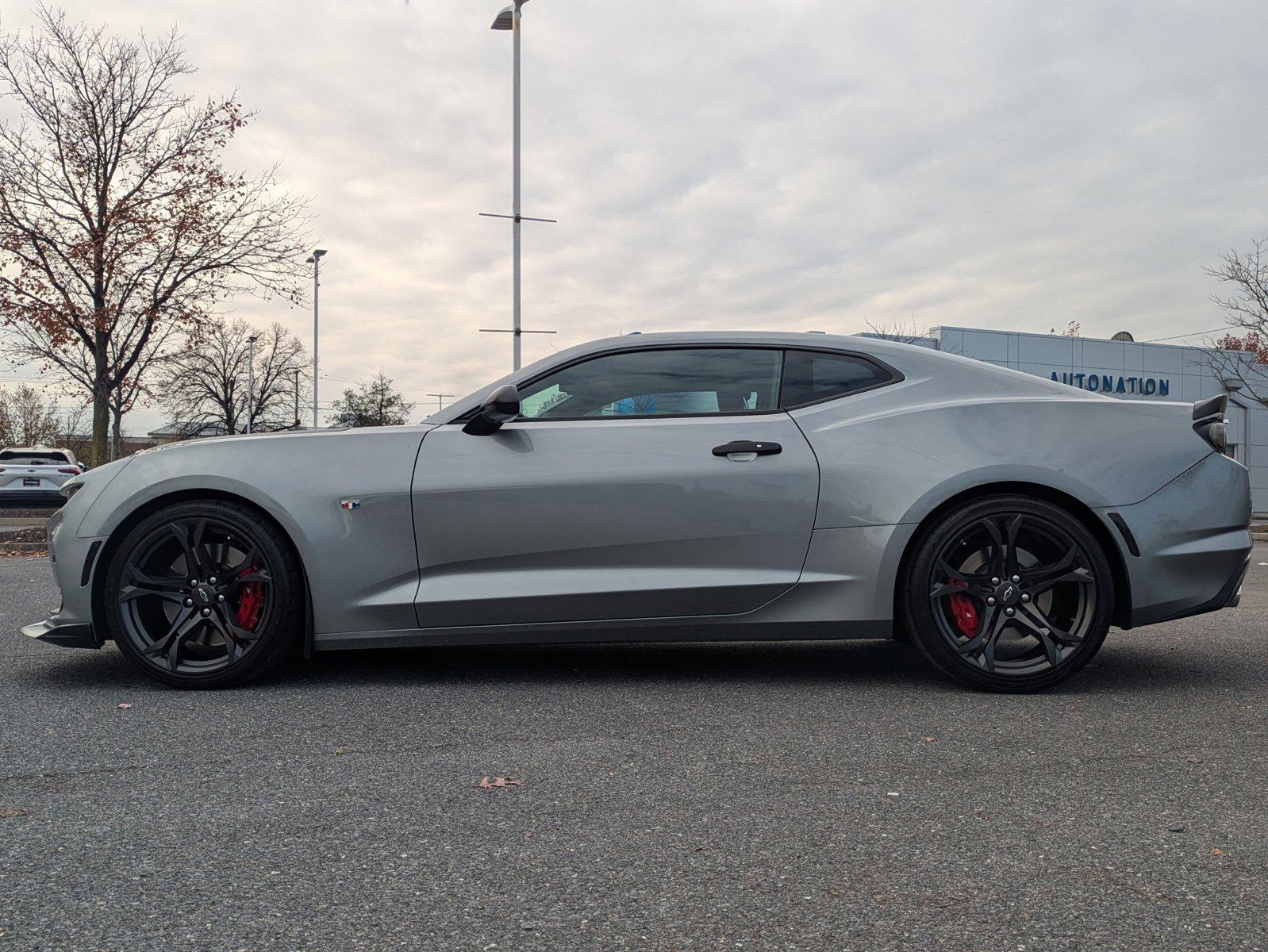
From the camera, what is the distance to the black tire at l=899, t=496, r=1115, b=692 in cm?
412

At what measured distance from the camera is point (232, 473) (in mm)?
4266

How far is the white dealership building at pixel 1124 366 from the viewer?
31.7m

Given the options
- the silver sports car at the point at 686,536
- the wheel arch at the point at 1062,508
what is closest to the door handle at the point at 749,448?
the silver sports car at the point at 686,536

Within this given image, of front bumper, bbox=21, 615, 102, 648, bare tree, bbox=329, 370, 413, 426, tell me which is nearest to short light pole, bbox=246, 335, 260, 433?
bare tree, bbox=329, 370, 413, 426

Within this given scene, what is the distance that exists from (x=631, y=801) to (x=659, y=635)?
1.40m

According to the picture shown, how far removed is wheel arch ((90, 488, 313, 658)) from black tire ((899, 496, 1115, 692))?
243 cm

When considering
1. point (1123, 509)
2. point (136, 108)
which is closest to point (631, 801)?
point (1123, 509)

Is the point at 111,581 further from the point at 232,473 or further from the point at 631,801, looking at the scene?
the point at 631,801

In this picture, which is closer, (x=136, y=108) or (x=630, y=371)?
(x=630, y=371)

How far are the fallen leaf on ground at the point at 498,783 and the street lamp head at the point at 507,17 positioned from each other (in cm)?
2042

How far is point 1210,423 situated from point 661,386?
2.20 m

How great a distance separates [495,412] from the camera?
4.20 meters

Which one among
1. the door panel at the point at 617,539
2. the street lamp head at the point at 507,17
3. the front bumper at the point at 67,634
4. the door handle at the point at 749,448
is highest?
the street lamp head at the point at 507,17

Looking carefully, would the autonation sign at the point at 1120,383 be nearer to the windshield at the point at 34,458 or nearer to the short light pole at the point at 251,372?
the windshield at the point at 34,458
